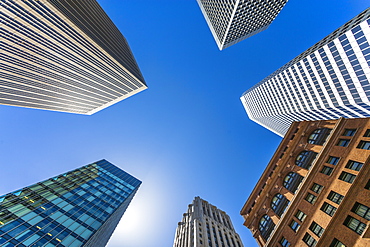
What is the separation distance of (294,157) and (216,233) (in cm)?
4234

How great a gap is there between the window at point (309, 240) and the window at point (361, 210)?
226 inches

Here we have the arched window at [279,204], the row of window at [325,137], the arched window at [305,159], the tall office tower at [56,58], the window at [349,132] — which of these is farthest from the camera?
the tall office tower at [56,58]

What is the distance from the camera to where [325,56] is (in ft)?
218

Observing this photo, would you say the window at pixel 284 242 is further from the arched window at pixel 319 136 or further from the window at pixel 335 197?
the arched window at pixel 319 136

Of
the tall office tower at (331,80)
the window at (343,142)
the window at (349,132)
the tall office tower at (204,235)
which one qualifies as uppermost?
the tall office tower at (331,80)

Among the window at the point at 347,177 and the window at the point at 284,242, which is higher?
the window at the point at 347,177

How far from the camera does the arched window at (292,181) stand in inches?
1227

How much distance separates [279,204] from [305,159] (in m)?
8.87

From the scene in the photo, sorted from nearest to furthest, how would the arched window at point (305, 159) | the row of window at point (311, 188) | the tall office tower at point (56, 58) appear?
the row of window at point (311, 188) → the arched window at point (305, 159) → the tall office tower at point (56, 58)

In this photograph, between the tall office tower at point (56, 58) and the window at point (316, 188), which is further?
the tall office tower at point (56, 58)

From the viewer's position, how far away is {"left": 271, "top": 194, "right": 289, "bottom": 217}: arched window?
31500 mm

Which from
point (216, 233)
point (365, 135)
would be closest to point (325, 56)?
point (365, 135)

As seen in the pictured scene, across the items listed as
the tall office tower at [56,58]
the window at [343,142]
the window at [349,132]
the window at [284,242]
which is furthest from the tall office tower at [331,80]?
the tall office tower at [56,58]

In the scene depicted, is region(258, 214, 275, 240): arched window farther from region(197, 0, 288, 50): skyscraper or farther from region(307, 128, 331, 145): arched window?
region(197, 0, 288, 50): skyscraper
